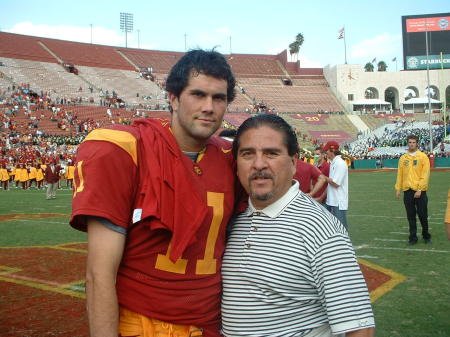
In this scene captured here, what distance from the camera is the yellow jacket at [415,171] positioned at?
7.90 m

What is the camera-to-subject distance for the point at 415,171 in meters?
7.97

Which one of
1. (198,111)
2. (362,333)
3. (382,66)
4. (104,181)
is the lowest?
(362,333)

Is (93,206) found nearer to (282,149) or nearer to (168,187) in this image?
(168,187)

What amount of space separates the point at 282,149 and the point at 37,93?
44.6m

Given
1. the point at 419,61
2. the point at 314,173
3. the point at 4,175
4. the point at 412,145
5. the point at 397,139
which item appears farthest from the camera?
the point at 419,61

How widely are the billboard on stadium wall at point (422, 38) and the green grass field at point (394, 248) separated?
39616 mm

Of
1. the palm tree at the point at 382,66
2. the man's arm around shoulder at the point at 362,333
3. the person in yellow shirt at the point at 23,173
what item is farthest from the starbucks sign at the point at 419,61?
the man's arm around shoulder at the point at 362,333

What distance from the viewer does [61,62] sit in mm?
50625

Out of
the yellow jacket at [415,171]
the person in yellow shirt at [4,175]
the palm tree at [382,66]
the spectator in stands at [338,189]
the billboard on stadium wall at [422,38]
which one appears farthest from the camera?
the palm tree at [382,66]

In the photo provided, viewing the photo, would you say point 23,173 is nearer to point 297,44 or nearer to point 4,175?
point 4,175

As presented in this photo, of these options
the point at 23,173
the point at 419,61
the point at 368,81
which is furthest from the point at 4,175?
the point at 368,81

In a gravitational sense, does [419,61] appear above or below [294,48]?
below

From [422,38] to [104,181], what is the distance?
2181 inches

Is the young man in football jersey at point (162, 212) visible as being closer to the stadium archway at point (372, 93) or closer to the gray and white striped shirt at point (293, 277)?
the gray and white striped shirt at point (293, 277)
